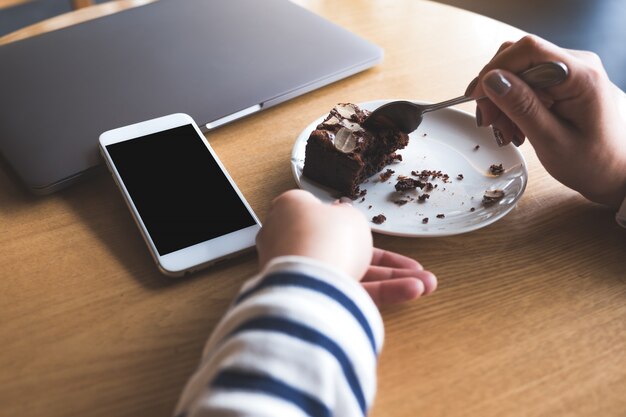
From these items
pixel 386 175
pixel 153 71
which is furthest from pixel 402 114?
pixel 153 71

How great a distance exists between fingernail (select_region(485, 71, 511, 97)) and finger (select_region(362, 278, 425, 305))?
26 centimetres

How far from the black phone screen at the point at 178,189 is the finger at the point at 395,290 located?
173 mm

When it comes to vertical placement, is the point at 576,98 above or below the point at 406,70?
above

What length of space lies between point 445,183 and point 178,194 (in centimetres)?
34

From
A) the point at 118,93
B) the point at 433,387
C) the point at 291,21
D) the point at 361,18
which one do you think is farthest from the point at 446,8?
the point at 433,387

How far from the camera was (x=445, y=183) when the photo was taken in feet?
2.47

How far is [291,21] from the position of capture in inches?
38.8

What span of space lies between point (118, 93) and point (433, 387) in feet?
1.95

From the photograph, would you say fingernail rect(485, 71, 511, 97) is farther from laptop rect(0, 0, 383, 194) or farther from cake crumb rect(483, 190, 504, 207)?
laptop rect(0, 0, 383, 194)

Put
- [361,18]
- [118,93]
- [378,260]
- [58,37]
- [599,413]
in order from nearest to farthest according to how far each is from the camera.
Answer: [599,413] < [378,260] < [118,93] < [58,37] < [361,18]

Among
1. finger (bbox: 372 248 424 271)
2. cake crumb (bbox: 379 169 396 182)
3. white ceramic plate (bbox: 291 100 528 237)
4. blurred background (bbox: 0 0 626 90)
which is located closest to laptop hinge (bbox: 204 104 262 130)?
white ceramic plate (bbox: 291 100 528 237)

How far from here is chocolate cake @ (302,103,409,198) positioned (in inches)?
27.9

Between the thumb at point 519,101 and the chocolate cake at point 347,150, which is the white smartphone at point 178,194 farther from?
the thumb at point 519,101

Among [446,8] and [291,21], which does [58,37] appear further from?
[446,8]
